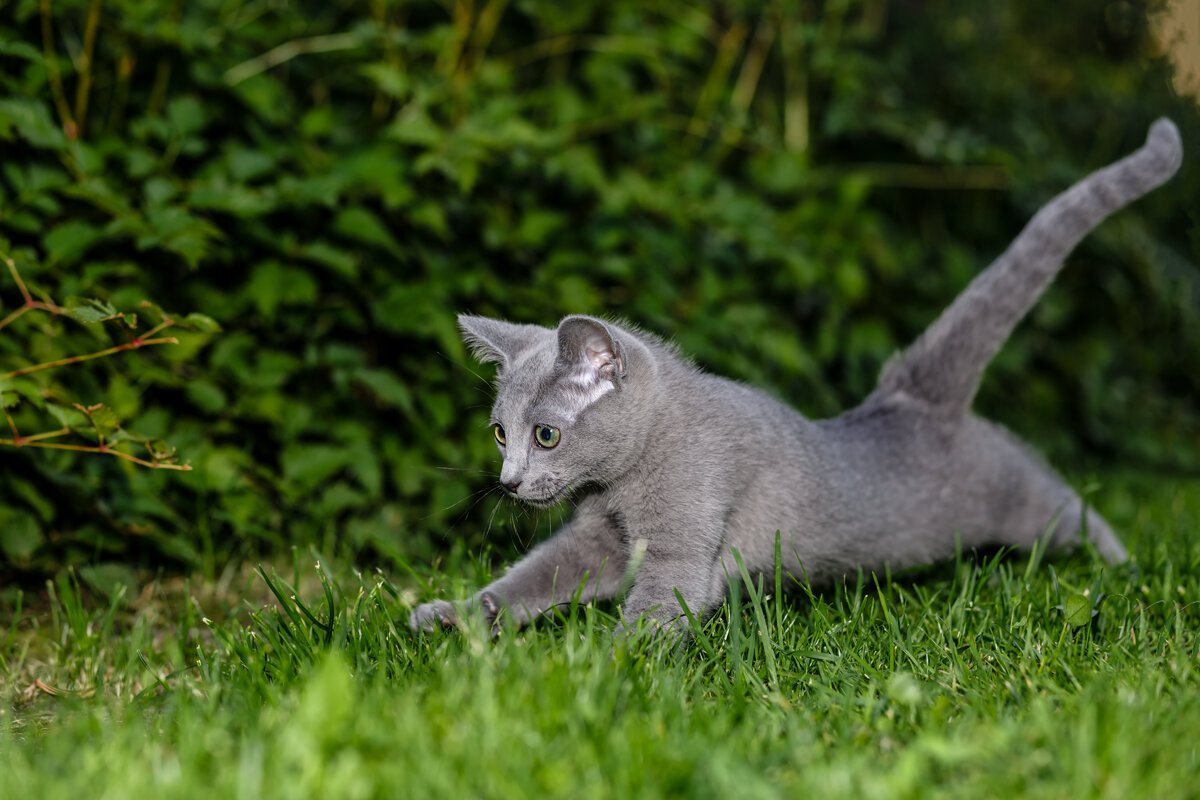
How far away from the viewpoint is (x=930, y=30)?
4.16 m

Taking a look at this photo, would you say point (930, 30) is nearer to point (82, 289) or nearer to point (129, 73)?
point (129, 73)

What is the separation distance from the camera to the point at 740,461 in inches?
79.4

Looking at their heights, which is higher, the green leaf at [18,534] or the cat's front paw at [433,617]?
the cat's front paw at [433,617]

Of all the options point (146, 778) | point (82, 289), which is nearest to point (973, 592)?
point (146, 778)

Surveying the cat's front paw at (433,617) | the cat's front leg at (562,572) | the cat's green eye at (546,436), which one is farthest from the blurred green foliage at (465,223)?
the cat's front paw at (433,617)

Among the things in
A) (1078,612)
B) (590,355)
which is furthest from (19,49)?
(1078,612)

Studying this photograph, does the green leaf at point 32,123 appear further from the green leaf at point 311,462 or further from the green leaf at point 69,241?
the green leaf at point 311,462

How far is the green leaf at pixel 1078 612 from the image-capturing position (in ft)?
6.17

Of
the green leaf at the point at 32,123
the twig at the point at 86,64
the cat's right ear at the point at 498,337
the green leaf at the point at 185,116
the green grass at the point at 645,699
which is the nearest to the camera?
the green grass at the point at 645,699

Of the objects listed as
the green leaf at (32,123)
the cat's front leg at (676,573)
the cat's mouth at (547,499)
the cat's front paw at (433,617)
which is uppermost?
the green leaf at (32,123)

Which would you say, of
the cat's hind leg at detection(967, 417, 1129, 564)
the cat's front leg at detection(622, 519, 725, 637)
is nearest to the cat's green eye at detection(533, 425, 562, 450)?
the cat's front leg at detection(622, 519, 725, 637)

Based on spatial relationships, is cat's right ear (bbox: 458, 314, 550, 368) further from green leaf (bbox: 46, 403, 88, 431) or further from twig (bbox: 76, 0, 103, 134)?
twig (bbox: 76, 0, 103, 134)

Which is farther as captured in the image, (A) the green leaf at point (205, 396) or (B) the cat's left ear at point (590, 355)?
(A) the green leaf at point (205, 396)

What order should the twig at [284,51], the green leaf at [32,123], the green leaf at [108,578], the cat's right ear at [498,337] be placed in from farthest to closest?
the twig at [284,51] < the green leaf at [108,578] < the green leaf at [32,123] < the cat's right ear at [498,337]
